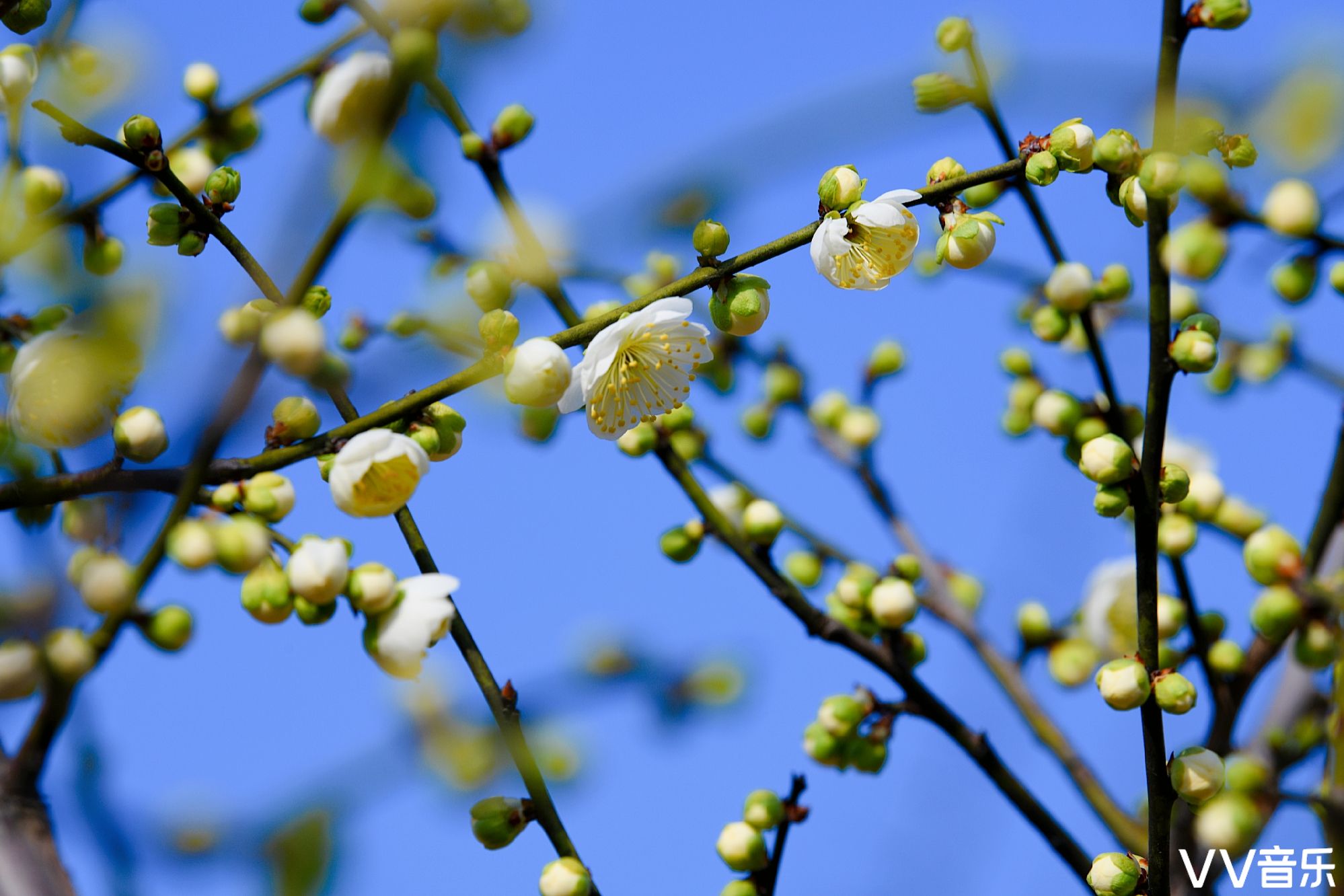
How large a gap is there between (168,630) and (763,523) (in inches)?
34.0

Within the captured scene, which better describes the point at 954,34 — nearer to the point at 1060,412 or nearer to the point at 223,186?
the point at 1060,412

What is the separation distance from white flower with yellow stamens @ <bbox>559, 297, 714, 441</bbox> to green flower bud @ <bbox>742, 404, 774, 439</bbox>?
0.72 meters

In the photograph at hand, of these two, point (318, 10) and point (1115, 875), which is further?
point (318, 10)

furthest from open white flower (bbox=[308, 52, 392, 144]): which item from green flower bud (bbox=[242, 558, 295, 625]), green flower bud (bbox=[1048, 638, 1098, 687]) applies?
Answer: green flower bud (bbox=[1048, 638, 1098, 687])

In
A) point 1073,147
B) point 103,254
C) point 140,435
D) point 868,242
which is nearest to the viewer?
point 140,435

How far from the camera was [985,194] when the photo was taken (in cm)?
141

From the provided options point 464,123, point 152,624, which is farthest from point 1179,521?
point 152,624

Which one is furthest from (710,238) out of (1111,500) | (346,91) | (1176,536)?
(1176,536)

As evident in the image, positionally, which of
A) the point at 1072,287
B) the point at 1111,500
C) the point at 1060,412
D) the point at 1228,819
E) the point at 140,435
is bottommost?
the point at 1228,819

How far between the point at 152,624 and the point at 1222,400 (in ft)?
5.74

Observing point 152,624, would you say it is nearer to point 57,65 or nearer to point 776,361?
point 57,65

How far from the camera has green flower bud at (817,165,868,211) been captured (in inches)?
40.4

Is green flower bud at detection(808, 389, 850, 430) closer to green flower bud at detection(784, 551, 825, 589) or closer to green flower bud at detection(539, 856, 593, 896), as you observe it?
green flower bud at detection(784, 551, 825, 589)

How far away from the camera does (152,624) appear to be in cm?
83
